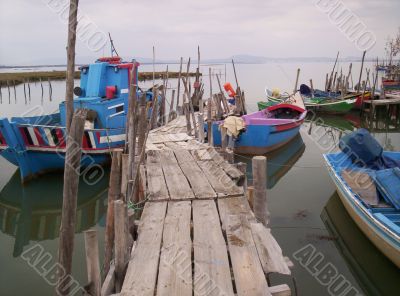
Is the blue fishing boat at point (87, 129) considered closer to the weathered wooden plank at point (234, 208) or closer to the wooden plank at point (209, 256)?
the weathered wooden plank at point (234, 208)

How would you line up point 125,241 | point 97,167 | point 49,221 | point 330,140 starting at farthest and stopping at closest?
point 330,140
point 97,167
point 49,221
point 125,241

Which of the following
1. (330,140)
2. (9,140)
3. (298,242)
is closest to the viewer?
(298,242)

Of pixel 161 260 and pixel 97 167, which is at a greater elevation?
pixel 161 260

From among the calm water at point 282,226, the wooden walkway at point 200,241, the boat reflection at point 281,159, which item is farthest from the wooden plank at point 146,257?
the boat reflection at point 281,159

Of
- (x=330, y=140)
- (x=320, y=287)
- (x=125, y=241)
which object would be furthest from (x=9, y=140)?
(x=330, y=140)

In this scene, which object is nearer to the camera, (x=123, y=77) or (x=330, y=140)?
(x=123, y=77)

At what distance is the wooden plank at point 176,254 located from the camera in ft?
9.99

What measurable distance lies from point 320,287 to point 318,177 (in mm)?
5445

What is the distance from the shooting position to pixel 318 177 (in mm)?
10664

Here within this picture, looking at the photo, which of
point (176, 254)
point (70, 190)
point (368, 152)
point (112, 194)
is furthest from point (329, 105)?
point (70, 190)

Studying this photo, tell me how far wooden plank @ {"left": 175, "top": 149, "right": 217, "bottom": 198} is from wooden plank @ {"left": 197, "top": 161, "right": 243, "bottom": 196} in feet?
0.28

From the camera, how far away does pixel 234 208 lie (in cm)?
470

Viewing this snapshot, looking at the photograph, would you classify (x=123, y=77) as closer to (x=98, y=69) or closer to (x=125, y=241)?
(x=98, y=69)

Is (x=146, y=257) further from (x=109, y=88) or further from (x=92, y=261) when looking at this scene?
(x=109, y=88)
